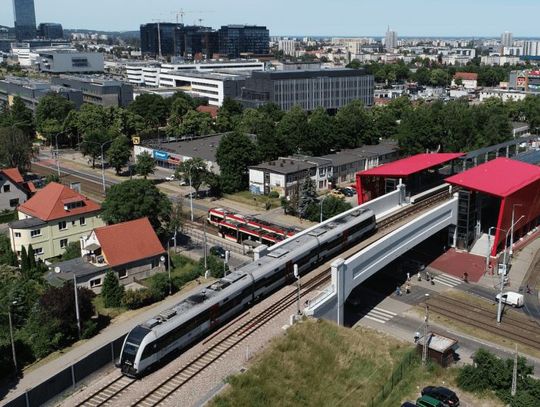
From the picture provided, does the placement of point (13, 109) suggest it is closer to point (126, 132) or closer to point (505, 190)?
point (126, 132)

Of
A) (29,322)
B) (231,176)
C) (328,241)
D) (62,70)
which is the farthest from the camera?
(62,70)

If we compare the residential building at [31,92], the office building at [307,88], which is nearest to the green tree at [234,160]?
the office building at [307,88]

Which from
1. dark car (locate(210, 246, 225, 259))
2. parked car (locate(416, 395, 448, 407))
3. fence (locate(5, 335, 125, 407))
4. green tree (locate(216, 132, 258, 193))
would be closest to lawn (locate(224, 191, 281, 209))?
green tree (locate(216, 132, 258, 193))

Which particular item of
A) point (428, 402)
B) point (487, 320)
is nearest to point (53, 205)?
point (428, 402)

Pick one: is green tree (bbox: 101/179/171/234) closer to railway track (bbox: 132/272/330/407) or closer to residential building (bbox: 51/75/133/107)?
railway track (bbox: 132/272/330/407)

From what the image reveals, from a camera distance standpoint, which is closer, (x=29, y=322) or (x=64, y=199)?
(x=29, y=322)

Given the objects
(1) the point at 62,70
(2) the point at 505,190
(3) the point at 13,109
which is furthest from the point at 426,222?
(1) the point at 62,70

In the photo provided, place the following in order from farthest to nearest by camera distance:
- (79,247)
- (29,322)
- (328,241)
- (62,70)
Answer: (62,70)
(79,247)
(328,241)
(29,322)
